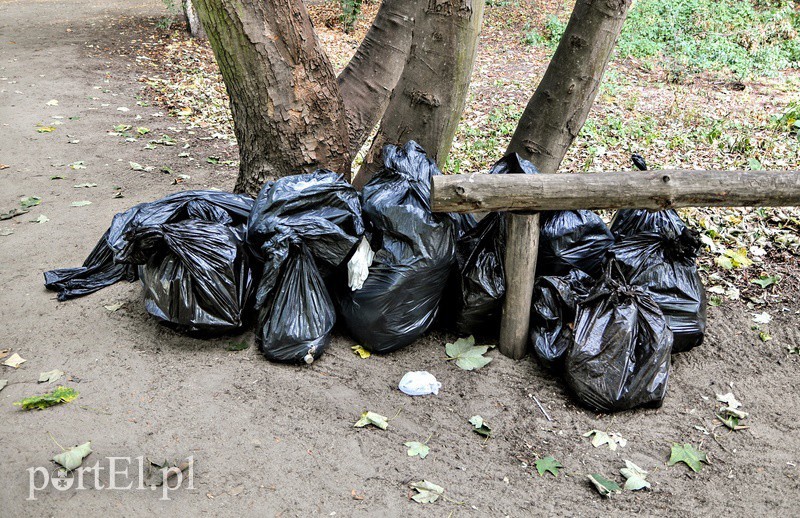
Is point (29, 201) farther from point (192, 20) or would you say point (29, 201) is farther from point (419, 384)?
point (192, 20)

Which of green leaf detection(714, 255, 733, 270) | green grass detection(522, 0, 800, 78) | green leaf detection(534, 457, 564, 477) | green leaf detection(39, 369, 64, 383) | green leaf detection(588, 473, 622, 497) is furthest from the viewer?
green grass detection(522, 0, 800, 78)

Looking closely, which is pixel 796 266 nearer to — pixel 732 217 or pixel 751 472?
pixel 732 217

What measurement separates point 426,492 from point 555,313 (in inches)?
47.9

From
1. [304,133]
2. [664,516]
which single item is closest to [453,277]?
[304,133]

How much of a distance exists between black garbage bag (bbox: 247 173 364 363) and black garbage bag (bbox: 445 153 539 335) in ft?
1.98

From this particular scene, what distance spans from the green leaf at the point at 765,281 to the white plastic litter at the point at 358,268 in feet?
8.07

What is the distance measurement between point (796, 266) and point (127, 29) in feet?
37.9

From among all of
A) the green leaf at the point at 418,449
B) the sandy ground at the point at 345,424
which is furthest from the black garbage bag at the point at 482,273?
the green leaf at the point at 418,449

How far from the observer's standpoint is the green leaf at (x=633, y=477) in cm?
246

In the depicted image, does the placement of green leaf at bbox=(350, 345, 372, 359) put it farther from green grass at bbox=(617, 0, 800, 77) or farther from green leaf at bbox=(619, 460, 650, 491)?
green grass at bbox=(617, 0, 800, 77)

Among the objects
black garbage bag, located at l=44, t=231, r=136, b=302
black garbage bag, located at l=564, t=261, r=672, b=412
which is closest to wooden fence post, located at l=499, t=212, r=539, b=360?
black garbage bag, located at l=564, t=261, r=672, b=412

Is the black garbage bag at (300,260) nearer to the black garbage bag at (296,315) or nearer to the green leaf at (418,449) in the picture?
the black garbage bag at (296,315)

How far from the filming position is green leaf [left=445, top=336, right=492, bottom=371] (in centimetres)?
312

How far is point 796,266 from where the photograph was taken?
3.92 meters
